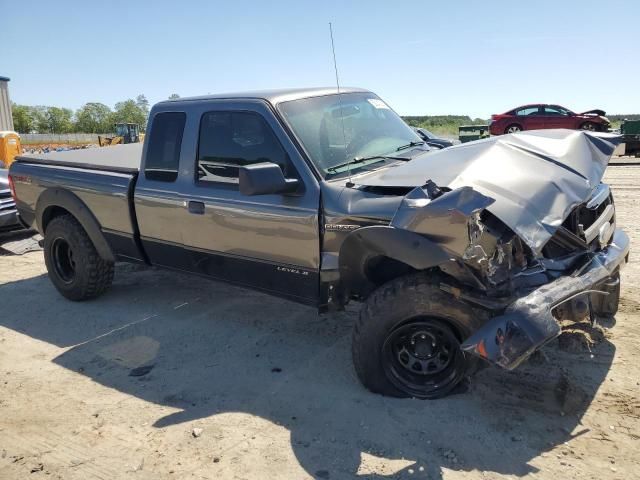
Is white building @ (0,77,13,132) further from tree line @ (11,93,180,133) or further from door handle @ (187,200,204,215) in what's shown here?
tree line @ (11,93,180,133)

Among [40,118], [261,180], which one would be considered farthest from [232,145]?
[40,118]

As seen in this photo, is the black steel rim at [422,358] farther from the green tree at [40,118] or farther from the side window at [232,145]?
the green tree at [40,118]

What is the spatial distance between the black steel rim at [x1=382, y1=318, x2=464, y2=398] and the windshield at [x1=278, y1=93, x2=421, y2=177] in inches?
47.4

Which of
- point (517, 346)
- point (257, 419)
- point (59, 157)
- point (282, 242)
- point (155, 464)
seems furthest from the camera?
point (59, 157)

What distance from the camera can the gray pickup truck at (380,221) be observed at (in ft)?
9.78

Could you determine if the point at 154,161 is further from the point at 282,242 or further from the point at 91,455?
the point at 91,455

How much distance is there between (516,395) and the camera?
11.1 ft

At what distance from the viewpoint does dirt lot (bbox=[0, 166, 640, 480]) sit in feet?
9.44

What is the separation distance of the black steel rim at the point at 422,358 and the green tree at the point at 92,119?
11537 centimetres

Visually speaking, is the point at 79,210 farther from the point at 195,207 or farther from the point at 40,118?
the point at 40,118

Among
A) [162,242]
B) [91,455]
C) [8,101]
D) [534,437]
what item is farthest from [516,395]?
[8,101]

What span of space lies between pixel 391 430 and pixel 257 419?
82 centimetres

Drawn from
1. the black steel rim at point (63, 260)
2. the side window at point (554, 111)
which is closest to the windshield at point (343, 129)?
the black steel rim at point (63, 260)

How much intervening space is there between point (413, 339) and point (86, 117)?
119 m
